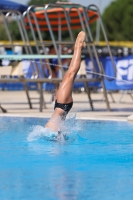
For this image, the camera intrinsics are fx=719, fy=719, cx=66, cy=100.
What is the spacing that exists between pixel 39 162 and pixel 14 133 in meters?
2.76

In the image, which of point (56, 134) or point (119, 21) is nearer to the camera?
point (56, 134)

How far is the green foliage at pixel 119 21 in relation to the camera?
78.4 meters

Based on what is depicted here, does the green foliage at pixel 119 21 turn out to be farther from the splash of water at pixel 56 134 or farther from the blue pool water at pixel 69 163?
the splash of water at pixel 56 134

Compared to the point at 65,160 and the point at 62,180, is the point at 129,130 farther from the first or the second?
the point at 62,180

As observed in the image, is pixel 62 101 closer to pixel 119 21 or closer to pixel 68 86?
pixel 68 86

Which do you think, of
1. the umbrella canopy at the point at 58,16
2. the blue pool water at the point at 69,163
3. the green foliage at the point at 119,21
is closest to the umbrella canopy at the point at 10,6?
the umbrella canopy at the point at 58,16

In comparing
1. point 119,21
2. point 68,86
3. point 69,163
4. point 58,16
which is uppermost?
point 68,86

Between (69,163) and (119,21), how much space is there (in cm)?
7817

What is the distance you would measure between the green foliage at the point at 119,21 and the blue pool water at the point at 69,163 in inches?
2647

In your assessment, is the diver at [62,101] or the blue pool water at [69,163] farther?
the diver at [62,101]

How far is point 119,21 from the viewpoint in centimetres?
8456

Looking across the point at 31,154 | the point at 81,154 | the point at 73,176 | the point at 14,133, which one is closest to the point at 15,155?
the point at 31,154

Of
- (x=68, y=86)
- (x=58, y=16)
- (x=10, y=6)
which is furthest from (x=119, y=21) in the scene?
(x=68, y=86)

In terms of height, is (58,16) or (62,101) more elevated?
(62,101)
